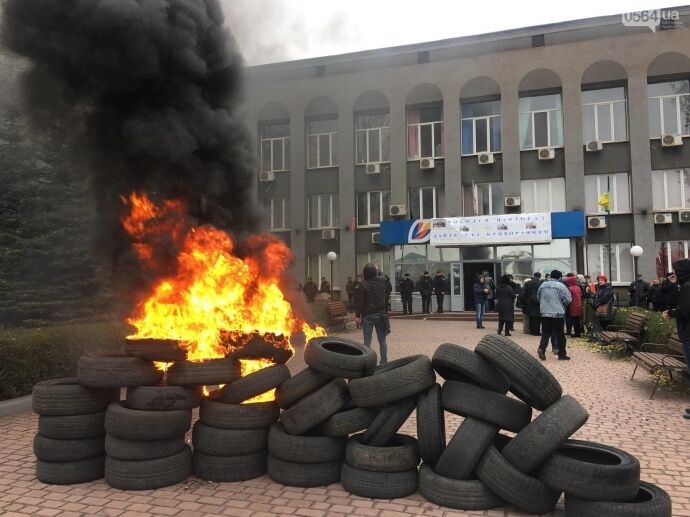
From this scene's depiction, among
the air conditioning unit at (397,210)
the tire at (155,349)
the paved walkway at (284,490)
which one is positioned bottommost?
the paved walkway at (284,490)

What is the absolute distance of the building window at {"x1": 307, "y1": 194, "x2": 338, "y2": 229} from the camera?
91.8 feet

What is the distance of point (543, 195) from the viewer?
24641mm

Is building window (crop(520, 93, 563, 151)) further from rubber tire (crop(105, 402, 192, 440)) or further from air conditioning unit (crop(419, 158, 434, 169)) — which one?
rubber tire (crop(105, 402, 192, 440))

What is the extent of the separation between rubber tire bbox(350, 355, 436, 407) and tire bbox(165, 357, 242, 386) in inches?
45.8

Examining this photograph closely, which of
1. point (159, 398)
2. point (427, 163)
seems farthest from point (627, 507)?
A: point (427, 163)

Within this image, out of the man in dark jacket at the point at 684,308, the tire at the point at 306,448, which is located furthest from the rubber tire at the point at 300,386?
the man in dark jacket at the point at 684,308

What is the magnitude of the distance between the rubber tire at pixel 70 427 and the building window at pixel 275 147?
2504 cm

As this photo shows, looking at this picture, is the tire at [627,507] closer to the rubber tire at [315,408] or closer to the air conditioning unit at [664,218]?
the rubber tire at [315,408]

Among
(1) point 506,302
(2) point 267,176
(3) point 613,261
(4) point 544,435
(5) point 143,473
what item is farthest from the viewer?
(2) point 267,176

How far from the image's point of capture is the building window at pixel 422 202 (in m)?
26.3

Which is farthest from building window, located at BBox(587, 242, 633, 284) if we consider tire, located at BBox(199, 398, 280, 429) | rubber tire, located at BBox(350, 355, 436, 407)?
tire, located at BBox(199, 398, 280, 429)

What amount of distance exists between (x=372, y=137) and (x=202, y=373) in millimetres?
24426

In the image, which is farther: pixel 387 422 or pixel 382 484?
pixel 387 422

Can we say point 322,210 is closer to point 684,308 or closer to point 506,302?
point 506,302
